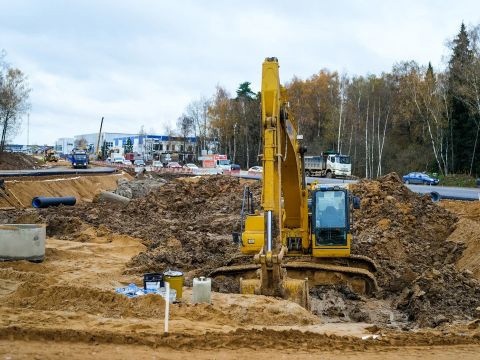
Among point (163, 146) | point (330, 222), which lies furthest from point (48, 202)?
point (163, 146)

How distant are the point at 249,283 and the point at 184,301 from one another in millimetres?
1284

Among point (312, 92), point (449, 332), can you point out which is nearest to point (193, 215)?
point (449, 332)

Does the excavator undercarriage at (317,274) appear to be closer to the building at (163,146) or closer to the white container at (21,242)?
the white container at (21,242)

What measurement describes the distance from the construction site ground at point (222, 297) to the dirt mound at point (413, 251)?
4cm

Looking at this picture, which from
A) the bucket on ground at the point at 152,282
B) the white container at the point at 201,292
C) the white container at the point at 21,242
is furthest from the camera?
the white container at the point at 21,242

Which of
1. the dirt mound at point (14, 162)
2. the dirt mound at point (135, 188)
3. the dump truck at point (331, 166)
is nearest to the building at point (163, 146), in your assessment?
the dirt mound at point (14, 162)

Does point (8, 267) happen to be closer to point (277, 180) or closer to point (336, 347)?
point (277, 180)

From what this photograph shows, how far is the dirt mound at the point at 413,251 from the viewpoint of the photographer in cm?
1114

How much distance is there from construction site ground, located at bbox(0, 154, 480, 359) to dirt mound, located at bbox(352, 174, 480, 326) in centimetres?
4

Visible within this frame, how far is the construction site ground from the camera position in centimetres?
716

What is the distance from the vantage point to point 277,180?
9391 mm

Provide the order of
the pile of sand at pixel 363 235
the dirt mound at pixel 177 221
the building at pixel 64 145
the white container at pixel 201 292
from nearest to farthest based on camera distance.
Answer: the white container at pixel 201 292 < the pile of sand at pixel 363 235 < the dirt mound at pixel 177 221 < the building at pixel 64 145

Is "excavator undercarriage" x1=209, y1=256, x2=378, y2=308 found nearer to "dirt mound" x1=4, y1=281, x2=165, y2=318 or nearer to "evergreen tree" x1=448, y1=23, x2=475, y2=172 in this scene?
"dirt mound" x1=4, y1=281, x2=165, y2=318

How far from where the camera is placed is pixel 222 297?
10.2 m
